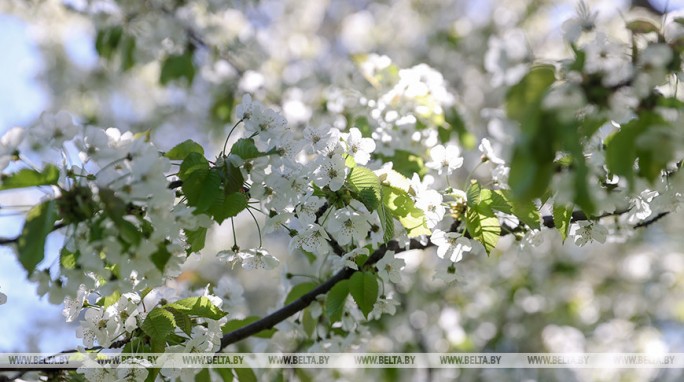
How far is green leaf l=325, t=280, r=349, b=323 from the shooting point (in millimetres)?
1972

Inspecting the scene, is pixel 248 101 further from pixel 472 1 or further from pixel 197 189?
pixel 472 1

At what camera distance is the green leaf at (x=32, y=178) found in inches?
56.9

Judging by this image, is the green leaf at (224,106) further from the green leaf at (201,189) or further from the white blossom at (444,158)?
the green leaf at (201,189)

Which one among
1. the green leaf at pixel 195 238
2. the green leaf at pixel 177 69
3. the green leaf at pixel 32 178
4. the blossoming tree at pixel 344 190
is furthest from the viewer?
the green leaf at pixel 177 69

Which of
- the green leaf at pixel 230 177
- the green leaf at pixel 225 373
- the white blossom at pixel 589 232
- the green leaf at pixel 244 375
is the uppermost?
the green leaf at pixel 230 177

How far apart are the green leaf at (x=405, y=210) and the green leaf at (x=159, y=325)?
2.32ft

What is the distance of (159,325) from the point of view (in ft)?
6.13

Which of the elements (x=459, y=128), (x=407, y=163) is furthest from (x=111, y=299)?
(x=459, y=128)

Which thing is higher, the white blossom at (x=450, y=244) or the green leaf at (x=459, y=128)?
the white blossom at (x=450, y=244)

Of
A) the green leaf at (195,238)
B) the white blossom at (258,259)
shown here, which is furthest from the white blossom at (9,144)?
the white blossom at (258,259)

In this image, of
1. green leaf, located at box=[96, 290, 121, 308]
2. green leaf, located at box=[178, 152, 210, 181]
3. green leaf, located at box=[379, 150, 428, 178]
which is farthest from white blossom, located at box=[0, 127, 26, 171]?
green leaf, located at box=[379, 150, 428, 178]

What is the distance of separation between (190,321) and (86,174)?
603 mm

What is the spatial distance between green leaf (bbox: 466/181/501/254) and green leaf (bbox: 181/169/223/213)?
0.71 metres

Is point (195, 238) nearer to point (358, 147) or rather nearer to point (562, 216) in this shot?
point (358, 147)
